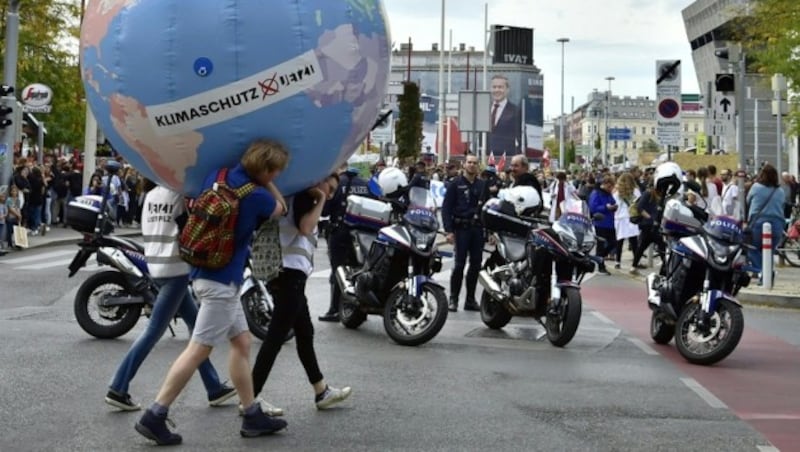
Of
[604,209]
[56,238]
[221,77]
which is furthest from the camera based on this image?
[56,238]

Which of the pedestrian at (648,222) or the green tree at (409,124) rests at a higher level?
the green tree at (409,124)

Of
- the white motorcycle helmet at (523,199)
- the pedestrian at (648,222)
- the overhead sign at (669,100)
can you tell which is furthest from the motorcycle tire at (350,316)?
the overhead sign at (669,100)

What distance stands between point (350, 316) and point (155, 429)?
5550 mm

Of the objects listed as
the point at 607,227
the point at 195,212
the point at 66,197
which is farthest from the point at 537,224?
the point at 66,197

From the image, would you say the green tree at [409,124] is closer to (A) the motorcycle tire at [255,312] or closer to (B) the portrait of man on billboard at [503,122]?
(B) the portrait of man on billboard at [503,122]

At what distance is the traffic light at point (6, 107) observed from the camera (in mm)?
25500

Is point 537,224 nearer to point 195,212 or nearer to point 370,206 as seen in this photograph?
point 370,206

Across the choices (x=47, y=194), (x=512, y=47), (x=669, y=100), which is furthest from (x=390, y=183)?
(x=512, y=47)

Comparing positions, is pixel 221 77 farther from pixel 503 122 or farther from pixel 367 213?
pixel 503 122

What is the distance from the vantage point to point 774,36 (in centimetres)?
3055

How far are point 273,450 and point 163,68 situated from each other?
2.11 meters

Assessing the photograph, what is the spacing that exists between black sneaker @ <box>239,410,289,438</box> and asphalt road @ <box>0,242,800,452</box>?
0.31ft

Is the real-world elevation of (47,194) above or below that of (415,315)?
above

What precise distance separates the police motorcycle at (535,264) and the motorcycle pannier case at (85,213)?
3755 mm
